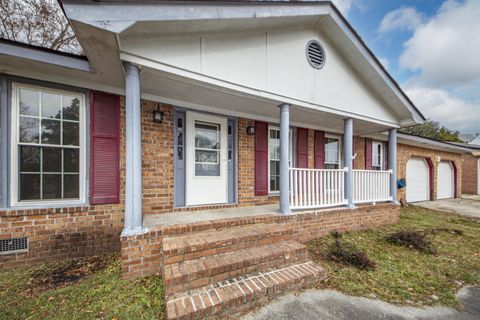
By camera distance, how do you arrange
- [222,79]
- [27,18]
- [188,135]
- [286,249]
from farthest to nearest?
[27,18] → [188,135] → [222,79] → [286,249]

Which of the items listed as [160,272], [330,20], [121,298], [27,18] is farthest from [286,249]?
[27,18]

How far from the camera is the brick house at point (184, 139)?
252cm

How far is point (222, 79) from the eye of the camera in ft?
10.7

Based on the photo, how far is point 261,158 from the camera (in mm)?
5148

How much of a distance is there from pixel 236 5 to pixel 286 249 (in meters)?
3.64

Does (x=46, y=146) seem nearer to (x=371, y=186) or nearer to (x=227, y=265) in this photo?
(x=227, y=265)

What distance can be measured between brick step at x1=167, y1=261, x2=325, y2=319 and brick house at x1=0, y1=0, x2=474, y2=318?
18 mm

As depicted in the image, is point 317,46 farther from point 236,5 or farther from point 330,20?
point 236,5

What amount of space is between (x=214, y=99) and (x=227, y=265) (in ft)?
9.58

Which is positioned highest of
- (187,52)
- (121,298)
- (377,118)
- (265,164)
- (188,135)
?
(187,52)

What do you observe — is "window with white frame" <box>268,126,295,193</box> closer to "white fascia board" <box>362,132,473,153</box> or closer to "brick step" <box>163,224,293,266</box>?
"brick step" <box>163,224,293,266</box>

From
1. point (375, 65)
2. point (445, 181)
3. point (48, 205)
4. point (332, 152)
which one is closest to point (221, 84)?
point (48, 205)

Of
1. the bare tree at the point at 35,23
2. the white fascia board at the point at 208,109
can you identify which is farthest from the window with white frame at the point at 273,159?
the bare tree at the point at 35,23

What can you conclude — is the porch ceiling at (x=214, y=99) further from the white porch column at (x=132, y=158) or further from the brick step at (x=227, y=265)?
the brick step at (x=227, y=265)
